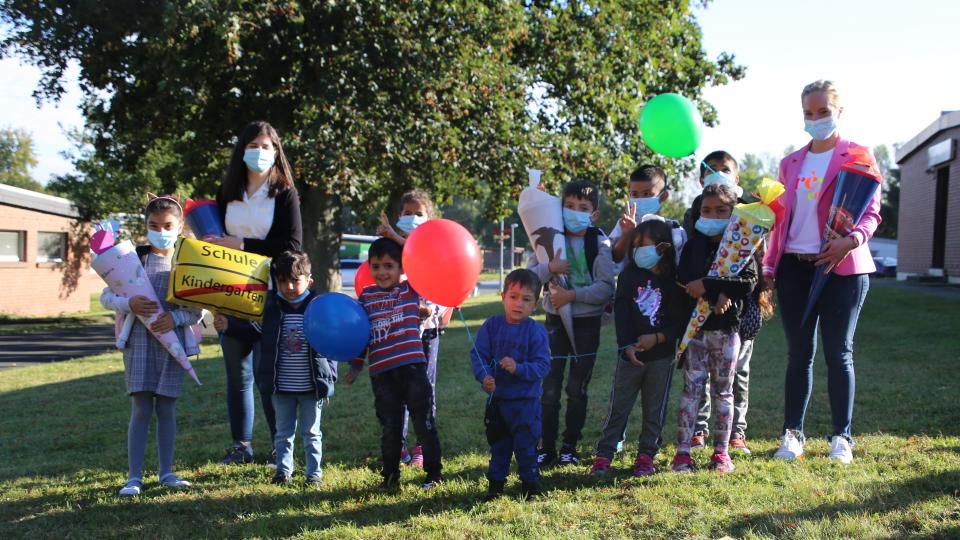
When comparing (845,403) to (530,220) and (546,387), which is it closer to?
(546,387)

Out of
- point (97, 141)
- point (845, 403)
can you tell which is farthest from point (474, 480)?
point (97, 141)

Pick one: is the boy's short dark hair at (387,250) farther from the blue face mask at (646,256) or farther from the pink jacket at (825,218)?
Answer: the pink jacket at (825,218)

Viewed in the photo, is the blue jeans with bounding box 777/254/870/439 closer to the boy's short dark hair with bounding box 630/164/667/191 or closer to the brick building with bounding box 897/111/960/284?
the boy's short dark hair with bounding box 630/164/667/191

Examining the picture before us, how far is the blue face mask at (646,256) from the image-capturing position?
4.38m

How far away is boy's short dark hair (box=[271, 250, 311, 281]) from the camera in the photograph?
448 cm

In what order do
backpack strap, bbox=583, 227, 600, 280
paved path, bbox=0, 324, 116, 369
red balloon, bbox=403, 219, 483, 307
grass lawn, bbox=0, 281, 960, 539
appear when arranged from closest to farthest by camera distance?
grass lawn, bbox=0, 281, 960, 539
red balloon, bbox=403, 219, 483, 307
backpack strap, bbox=583, 227, 600, 280
paved path, bbox=0, 324, 116, 369

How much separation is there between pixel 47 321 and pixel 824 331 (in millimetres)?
23145

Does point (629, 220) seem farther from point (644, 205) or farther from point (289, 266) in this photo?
point (289, 266)

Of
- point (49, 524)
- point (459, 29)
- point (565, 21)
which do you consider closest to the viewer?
point (49, 524)

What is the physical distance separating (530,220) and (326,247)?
A: 10753mm

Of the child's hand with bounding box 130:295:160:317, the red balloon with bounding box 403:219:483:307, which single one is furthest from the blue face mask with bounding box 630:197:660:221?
the child's hand with bounding box 130:295:160:317

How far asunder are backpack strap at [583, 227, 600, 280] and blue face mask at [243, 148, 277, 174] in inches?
80.0

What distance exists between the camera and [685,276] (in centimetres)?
448

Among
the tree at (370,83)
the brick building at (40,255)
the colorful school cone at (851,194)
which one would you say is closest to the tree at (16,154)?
the brick building at (40,255)
